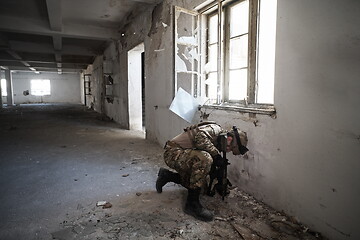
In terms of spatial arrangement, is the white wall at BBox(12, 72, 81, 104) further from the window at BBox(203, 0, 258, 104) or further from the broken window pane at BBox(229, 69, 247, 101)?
the broken window pane at BBox(229, 69, 247, 101)

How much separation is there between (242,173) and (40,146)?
13.4 feet

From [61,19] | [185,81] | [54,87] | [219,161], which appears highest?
[61,19]

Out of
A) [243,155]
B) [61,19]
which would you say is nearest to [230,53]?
[243,155]

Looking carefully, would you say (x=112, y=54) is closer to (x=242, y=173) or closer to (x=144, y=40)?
(x=144, y=40)

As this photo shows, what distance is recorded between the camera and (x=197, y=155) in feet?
6.97

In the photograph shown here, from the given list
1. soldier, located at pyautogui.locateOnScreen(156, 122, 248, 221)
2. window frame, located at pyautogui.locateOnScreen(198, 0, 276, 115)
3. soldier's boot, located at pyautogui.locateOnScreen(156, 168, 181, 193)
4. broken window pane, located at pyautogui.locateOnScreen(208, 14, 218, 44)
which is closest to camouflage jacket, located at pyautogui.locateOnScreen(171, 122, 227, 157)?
soldier, located at pyautogui.locateOnScreen(156, 122, 248, 221)

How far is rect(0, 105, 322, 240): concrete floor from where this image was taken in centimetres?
179

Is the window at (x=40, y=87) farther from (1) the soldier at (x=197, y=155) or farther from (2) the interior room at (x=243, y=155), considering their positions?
(1) the soldier at (x=197, y=155)

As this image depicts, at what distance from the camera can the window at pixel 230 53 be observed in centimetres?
243

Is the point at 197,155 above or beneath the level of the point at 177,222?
above

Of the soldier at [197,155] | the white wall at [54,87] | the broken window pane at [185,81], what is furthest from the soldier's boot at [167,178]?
the white wall at [54,87]

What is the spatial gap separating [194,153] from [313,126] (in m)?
1.01

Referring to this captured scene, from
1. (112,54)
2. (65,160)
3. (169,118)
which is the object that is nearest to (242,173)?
(169,118)

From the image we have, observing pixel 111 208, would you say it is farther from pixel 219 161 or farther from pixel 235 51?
pixel 235 51
